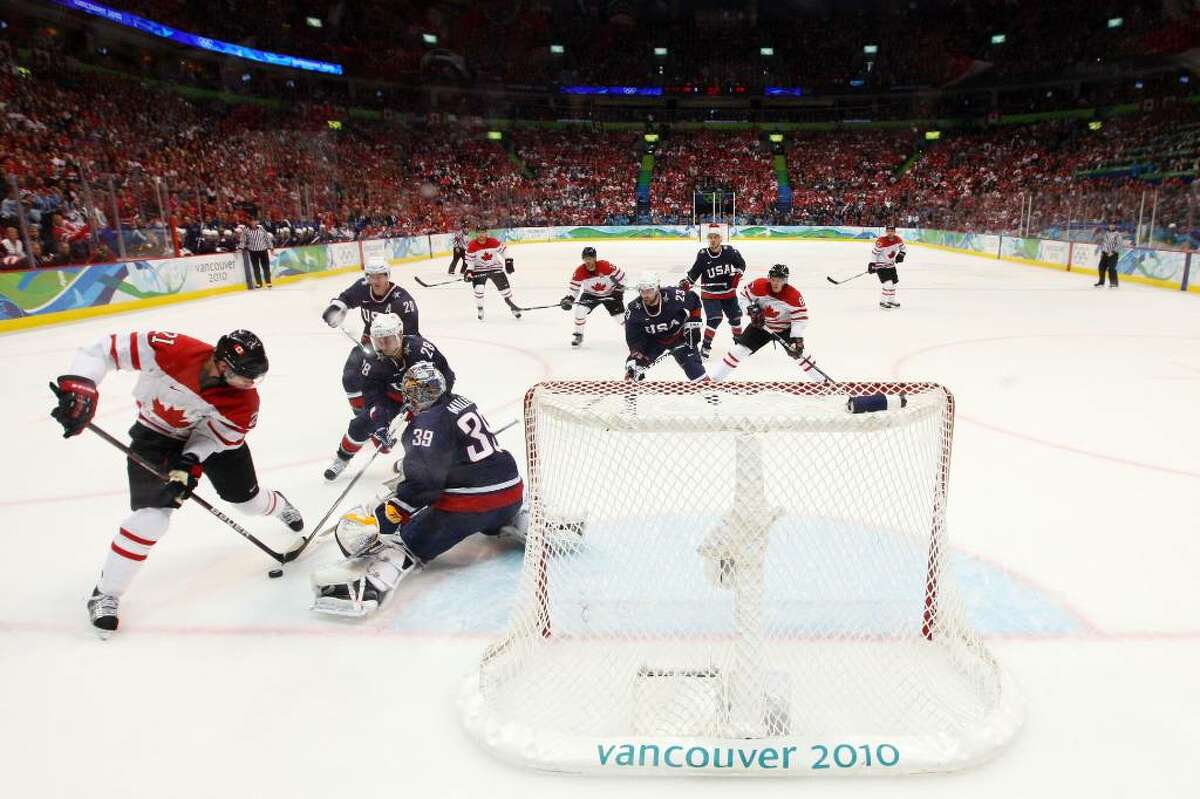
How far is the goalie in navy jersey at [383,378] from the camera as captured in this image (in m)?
3.67

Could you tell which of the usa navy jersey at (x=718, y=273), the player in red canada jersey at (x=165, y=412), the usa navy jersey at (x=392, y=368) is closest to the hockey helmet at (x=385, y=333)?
the usa navy jersey at (x=392, y=368)

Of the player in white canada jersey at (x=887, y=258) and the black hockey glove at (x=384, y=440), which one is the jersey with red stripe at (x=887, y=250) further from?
the black hockey glove at (x=384, y=440)

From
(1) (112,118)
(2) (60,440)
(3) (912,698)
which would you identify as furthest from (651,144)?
(3) (912,698)

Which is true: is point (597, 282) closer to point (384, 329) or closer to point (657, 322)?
point (657, 322)

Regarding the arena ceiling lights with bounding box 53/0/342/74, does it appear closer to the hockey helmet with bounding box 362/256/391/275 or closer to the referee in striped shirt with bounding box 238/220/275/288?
the referee in striped shirt with bounding box 238/220/275/288

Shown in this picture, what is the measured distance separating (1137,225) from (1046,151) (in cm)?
1936

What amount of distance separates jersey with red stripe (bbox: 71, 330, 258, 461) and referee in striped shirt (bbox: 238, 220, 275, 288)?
37.7 feet

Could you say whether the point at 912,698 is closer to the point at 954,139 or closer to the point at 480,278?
the point at 480,278

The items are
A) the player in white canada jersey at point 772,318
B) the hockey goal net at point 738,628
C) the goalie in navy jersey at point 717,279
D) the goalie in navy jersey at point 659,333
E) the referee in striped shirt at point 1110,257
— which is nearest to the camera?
the hockey goal net at point 738,628

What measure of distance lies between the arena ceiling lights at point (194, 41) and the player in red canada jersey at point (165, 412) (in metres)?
21.7

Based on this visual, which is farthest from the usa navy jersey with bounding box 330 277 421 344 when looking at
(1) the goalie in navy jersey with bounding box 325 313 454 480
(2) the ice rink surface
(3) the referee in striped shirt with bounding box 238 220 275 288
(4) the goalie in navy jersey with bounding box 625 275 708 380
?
(3) the referee in striped shirt with bounding box 238 220 275 288

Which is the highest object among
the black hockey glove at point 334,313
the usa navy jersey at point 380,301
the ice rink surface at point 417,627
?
the usa navy jersey at point 380,301

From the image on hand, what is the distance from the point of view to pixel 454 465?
2957 millimetres

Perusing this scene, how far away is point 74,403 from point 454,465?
1.32m
